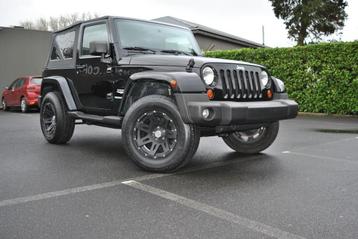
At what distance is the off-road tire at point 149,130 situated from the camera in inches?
186

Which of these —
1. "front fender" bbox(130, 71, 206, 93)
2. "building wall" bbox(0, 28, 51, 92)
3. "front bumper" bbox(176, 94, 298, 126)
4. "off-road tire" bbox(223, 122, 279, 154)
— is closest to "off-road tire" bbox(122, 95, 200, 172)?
"front bumper" bbox(176, 94, 298, 126)

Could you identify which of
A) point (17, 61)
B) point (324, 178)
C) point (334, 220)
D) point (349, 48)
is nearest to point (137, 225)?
point (334, 220)

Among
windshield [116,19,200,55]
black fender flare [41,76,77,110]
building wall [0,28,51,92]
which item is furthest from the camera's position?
building wall [0,28,51,92]

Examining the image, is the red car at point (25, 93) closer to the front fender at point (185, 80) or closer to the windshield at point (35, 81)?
the windshield at point (35, 81)

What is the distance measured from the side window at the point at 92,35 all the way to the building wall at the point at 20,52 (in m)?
14.9

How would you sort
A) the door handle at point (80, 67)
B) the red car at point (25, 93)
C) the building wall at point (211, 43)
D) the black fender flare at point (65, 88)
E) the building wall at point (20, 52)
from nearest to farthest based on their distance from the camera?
the door handle at point (80, 67)
the black fender flare at point (65, 88)
the red car at point (25, 93)
the building wall at point (20, 52)
the building wall at point (211, 43)

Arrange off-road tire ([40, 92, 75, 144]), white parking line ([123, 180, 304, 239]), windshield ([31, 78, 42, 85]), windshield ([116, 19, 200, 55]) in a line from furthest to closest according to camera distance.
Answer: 1. windshield ([31, 78, 42, 85])
2. off-road tire ([40, 92, 75, 144])
3. windshield ([116, 19, 200, 55])
4. white parking line ([123, 180, 304, 239])

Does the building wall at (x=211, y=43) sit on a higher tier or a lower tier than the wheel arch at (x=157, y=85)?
higher

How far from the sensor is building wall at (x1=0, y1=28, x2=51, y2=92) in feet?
65.2

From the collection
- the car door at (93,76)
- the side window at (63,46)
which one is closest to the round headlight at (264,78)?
the car door at (93,76)

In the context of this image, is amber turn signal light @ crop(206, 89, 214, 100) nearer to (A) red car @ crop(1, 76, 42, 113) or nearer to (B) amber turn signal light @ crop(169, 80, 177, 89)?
(B) amber turn signal light @ crop(169, 80, 177, 89)

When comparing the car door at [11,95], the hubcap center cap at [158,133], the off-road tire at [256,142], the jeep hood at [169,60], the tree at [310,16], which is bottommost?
the off-road tire at [256,142]

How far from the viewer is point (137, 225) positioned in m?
3.23

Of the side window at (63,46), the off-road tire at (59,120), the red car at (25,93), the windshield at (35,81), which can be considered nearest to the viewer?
the off-road tire at (59,120)
